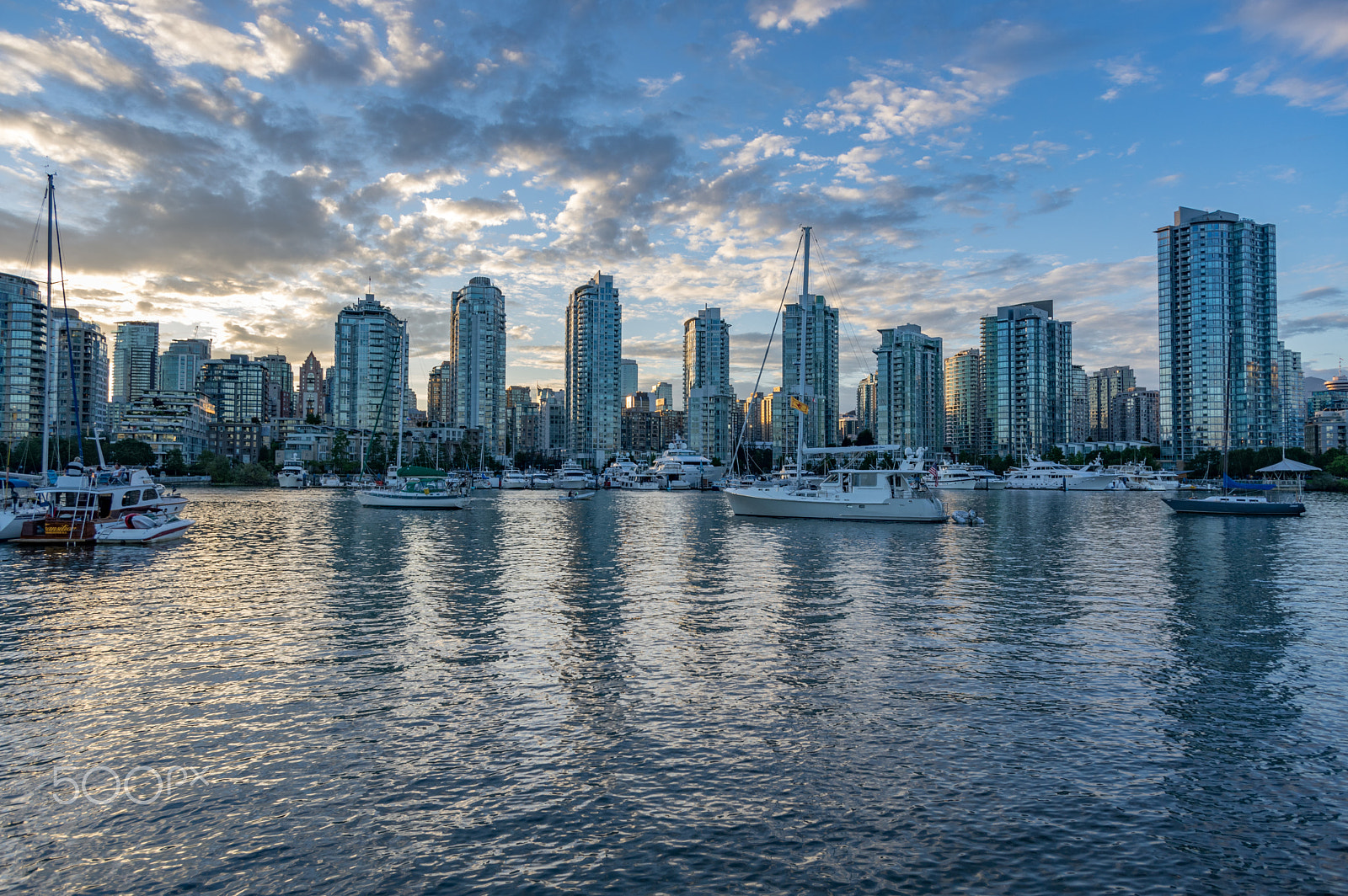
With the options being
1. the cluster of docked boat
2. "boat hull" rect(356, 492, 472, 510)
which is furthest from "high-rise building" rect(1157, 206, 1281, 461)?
the cluster of docked boat

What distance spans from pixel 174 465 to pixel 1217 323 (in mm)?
263758

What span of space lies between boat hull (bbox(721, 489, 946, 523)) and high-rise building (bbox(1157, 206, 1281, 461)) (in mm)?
159349

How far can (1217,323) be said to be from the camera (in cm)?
18500

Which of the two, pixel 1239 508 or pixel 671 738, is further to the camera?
pixel 1239 508

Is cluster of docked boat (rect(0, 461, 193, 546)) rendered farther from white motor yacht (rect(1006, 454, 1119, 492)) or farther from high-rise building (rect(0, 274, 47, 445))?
high-rise building (rect(0, 274, 47, 445))

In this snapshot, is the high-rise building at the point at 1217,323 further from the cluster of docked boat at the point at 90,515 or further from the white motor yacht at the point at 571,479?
the cluster of docked boat at the point at 90,515

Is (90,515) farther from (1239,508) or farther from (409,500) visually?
(1239,508)

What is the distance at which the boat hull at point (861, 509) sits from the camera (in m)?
65.1

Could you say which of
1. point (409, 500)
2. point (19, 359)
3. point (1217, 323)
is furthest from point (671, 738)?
point (19, 359)

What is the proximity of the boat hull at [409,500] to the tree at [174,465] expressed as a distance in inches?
5362

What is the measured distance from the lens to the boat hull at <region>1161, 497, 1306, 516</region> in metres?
76.4

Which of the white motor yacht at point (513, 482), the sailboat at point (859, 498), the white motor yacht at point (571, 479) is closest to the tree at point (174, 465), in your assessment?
the white motor yacht at point (513, 482)

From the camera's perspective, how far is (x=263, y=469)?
178 m

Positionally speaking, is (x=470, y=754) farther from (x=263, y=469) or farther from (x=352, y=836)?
(x=263, y=469)
